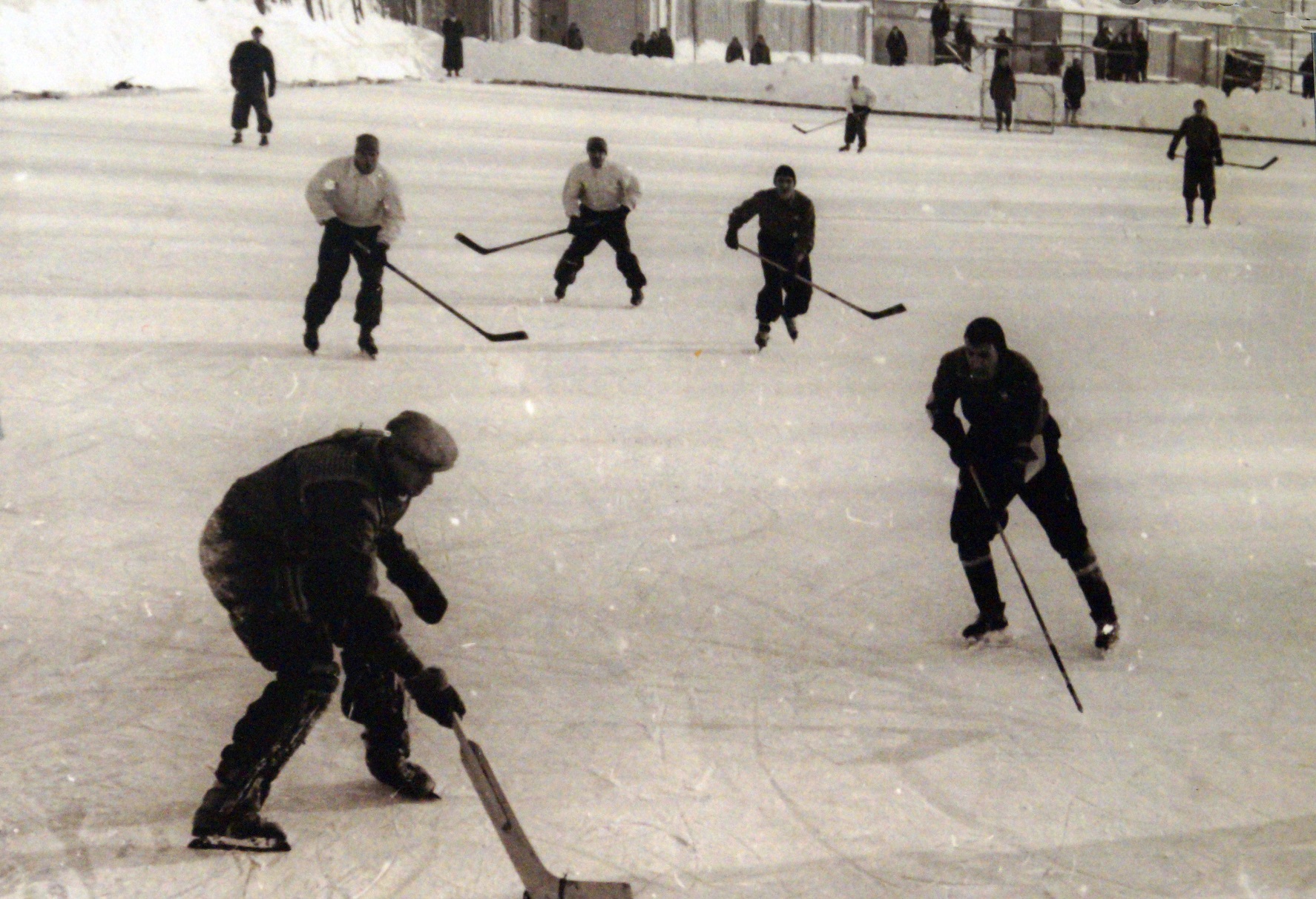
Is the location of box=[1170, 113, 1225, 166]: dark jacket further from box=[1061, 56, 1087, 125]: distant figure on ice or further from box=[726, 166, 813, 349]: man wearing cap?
box=[1061, 56, 1087, 125]: distant figure on ice

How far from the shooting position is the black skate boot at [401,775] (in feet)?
15.3

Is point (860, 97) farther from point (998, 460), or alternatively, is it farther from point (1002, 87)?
point (998, 460)

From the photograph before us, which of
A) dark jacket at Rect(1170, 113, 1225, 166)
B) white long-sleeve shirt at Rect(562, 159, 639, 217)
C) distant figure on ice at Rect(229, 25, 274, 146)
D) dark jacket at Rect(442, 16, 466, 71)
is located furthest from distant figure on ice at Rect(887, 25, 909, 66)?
white long-sleeve shirt at Rect(562, 159, 639, 217)

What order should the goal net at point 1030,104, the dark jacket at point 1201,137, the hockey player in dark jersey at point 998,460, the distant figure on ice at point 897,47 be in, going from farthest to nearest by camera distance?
the distant figure on ice at point 897,47, the goal net at point 1030,104, the dark jacket at point 1201,137, the hockey player in dark jersey at point 998,460

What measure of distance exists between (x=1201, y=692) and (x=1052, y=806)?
1.27 meters

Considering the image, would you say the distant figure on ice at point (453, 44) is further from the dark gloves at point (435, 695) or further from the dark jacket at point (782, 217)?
the dark gloves at point (435, 695)

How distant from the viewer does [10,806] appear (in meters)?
4.68

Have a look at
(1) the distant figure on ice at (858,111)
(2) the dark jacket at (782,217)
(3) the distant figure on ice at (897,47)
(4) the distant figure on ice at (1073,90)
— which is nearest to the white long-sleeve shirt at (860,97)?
(1) the distant figure on ice at (858,111)

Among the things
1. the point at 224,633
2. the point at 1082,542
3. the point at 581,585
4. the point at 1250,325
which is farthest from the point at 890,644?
the point at 1250,325

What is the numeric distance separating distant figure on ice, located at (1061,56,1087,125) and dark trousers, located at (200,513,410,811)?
83.7ft

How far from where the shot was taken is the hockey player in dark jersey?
5.61m

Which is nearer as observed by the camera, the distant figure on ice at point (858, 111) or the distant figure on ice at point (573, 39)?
the distant figure on ice at point (858, 111)

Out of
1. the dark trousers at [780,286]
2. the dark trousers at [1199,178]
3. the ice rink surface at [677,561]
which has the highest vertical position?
the dark trousers at [1199,178]

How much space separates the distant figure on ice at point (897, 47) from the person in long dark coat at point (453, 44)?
8.46 metres
